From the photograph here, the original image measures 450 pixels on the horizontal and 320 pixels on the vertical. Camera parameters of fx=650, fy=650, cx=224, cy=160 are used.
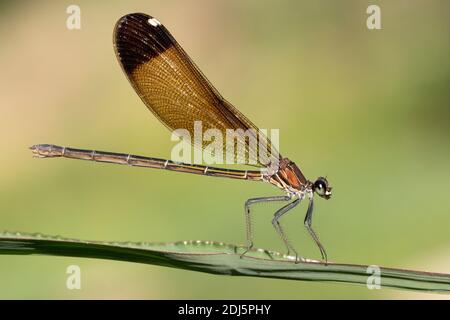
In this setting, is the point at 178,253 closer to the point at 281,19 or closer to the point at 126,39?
the point at 126,39

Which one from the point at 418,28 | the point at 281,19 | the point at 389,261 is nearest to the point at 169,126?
the point at 389,261

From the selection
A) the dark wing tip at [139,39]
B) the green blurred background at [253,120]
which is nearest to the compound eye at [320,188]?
the green blurred background at [253,120]

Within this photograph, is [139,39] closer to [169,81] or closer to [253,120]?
[169,81]

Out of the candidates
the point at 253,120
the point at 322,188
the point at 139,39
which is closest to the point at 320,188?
the point at 322,188

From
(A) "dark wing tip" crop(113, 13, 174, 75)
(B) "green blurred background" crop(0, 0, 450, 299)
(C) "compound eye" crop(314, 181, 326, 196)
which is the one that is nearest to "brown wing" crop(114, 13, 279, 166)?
(A) "dark wing tip" crop(113, 13, 174, 75)

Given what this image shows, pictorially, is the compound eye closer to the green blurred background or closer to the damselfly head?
the damselfly head
